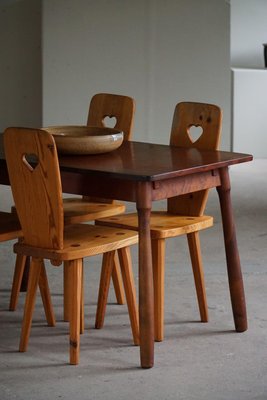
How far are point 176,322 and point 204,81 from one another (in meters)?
4.50

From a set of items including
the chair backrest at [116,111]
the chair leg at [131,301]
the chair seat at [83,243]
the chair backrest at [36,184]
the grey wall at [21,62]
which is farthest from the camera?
the grey wall at [21,62]

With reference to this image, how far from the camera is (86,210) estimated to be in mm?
4582

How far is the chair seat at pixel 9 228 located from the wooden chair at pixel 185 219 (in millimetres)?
391

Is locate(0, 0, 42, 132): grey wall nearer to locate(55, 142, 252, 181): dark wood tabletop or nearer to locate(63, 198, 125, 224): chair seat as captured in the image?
locate(63, 198, 125, 224): chair seat

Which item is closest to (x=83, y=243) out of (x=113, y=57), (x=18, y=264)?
(x=18, y=264)

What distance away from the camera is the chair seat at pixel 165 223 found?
162 inches

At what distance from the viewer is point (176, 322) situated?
4.36 meters

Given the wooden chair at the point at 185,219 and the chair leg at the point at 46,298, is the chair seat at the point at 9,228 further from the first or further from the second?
the wooden chair at the point at 185,219

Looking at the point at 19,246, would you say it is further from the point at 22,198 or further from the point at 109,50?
the point at 109,50

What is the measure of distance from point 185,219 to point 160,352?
648mm

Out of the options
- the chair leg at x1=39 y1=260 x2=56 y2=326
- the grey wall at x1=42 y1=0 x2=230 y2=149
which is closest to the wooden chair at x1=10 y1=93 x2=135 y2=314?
the chair leg at x1=39 y1=260 x2=56 y2=326

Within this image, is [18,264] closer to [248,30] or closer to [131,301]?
[131,301]

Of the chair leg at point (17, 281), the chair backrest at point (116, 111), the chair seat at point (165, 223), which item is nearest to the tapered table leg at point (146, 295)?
the chair seat at point (165, 223)

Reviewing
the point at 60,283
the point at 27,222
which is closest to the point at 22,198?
the point at 27,222
